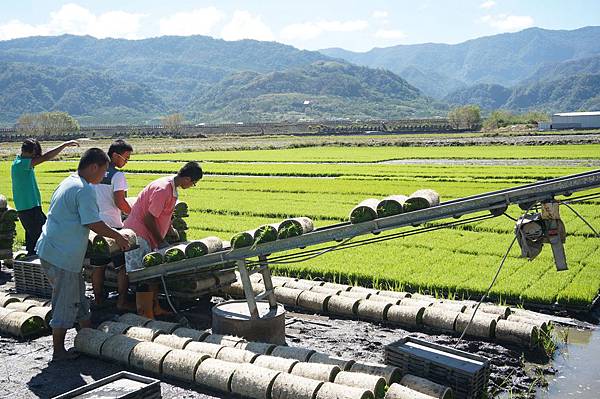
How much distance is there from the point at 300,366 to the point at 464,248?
8.43 m

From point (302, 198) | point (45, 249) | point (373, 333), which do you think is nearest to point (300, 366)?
point (373, 333)

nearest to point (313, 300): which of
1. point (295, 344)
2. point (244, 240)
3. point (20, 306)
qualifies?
point (295, 344)

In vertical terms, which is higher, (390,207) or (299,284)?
(390,207)

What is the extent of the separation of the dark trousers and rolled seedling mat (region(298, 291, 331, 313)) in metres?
5.01

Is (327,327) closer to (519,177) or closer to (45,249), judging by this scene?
(45,249)

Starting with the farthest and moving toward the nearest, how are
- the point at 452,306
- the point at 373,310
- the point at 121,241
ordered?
1. the point at 373,310
2. the point at 452,306
3. the point at 121,241

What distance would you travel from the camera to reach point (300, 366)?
645 centimetres

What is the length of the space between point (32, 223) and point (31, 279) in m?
1.45

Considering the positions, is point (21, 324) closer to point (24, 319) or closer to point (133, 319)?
point (24, 319)

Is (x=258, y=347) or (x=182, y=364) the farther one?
(x=258, y=347)

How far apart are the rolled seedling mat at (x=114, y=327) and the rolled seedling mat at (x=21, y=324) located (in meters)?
1.09

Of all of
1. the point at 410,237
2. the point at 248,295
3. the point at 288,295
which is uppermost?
the point at 248,295

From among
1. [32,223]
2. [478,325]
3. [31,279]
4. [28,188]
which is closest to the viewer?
[478,325]

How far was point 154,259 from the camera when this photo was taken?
8.41 meters
